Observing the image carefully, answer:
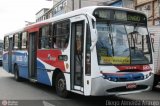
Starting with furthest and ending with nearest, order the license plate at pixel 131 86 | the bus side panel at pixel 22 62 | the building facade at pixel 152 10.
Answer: the building facade at pixel 152 10
the bus side panel at pixel 22 62
the license plate at pixel 131 86

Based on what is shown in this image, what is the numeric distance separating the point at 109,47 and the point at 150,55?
1.70 m

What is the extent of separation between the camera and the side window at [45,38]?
1363 centimetres

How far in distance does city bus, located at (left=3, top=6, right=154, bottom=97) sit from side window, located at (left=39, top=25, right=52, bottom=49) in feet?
1.45

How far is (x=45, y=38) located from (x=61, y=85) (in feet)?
8.38

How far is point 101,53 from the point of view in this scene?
997 cm

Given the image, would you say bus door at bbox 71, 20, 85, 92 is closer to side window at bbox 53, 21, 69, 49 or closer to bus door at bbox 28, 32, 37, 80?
side window at bbox 53, 21, 69, 49

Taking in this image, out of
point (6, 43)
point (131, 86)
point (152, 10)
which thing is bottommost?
point (131, 86)

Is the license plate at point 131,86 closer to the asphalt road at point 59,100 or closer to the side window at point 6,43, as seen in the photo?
the asphalt road at point 59,100

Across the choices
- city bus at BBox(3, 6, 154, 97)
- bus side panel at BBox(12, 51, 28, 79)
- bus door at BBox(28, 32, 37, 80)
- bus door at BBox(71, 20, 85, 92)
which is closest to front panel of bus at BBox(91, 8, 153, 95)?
city bus at BBox(3, 6, 154, 97)

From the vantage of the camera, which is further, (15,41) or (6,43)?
(6,43)

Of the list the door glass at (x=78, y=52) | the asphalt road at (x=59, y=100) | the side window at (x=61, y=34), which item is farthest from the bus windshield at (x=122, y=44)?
the side window at (x=61, y=34)

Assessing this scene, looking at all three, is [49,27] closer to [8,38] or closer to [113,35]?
[113,35]

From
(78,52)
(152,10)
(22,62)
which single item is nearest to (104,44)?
(78,52)

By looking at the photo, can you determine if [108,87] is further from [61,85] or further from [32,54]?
[32,54]
